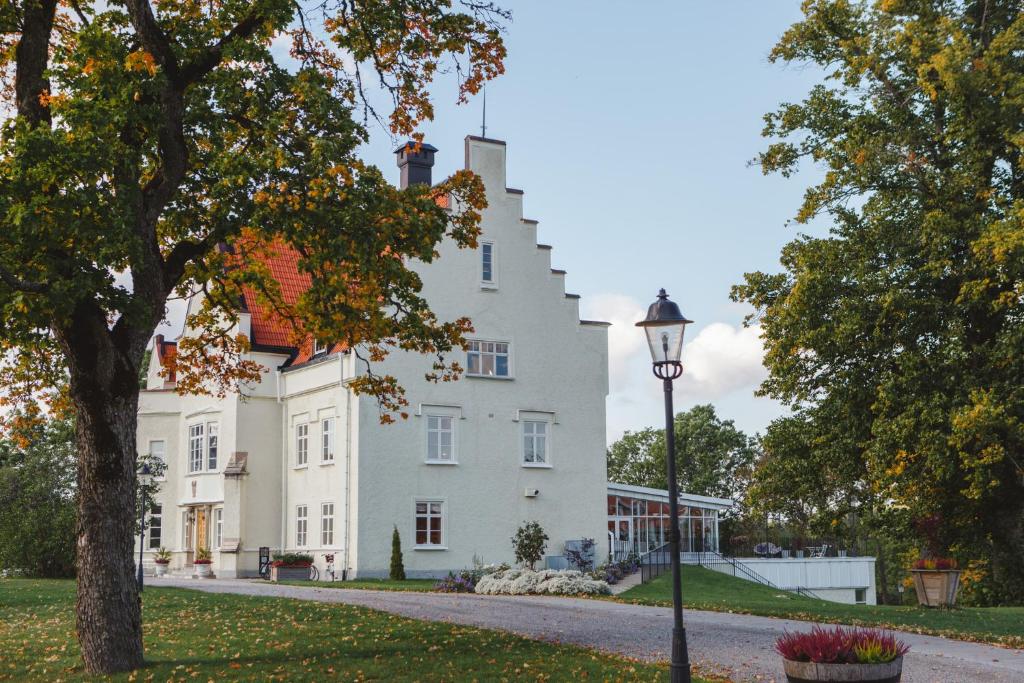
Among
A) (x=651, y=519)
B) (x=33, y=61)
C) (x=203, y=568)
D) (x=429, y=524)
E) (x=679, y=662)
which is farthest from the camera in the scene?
(x=651, y=519)

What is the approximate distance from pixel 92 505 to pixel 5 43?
25.3ft

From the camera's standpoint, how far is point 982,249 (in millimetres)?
23906

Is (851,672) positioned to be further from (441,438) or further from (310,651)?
(441,438)

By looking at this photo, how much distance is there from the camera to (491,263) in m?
38.8

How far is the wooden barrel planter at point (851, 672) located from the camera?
9258mm

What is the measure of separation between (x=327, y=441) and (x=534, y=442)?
7215 mm

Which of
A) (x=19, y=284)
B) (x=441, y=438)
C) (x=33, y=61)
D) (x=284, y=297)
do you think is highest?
(x=284, y=297)

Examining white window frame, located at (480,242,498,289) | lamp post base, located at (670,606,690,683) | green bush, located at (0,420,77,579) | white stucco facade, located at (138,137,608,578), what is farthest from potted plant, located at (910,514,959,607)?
green bush, located at (0,420,77,579)

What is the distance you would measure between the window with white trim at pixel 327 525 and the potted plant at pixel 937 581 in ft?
66.2

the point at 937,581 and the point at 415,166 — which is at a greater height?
the point at 415,166

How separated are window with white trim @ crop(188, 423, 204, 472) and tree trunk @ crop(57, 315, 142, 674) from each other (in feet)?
96.8

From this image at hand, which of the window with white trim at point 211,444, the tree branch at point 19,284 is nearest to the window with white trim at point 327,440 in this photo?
the window with white trim at point 211,444

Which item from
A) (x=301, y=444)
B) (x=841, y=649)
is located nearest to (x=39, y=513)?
(x=301, y=444)

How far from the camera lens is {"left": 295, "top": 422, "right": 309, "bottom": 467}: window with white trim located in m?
39.6
